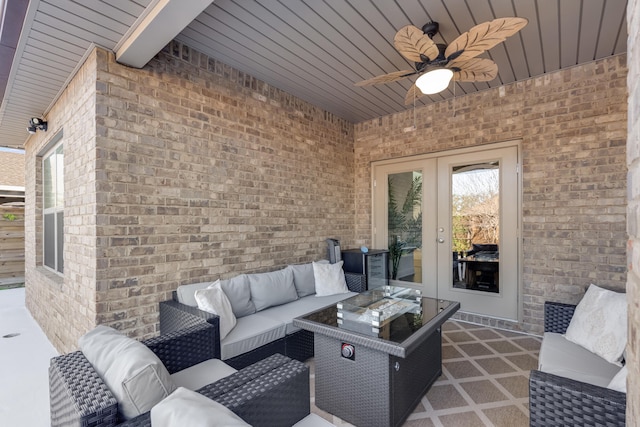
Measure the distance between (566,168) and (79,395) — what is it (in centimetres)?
462

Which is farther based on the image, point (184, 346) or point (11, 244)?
point (11, 244)

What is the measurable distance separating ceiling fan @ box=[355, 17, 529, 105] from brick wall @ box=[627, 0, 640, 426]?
1417 mm

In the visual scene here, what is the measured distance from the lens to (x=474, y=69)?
2.64 m

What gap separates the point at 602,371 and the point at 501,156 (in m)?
2.80

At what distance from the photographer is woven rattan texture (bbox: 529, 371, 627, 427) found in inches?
54.8

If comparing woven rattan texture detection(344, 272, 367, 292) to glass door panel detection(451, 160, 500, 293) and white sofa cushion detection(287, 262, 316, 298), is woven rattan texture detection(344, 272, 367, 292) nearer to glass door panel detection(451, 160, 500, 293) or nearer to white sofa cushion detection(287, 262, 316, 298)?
white sofa cushion detection(287, 262, 316, 298)

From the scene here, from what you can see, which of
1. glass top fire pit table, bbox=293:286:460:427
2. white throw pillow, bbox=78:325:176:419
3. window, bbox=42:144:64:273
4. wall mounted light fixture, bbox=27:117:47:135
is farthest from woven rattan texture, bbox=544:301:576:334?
wall mounted light fixture, bbox=27:117:47:135

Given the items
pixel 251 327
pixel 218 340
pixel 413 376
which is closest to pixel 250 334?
pixel 251 327

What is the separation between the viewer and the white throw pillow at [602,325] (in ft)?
6.97

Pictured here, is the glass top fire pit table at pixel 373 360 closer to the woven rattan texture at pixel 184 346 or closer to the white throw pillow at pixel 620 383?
the woven rattan texture at pixel 184 346

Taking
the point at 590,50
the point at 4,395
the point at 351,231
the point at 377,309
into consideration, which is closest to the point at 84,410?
the point at 377,309

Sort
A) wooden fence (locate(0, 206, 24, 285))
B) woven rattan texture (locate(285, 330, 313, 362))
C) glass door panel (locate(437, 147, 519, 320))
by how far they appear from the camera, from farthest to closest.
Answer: wooden fence (locate(0, 206, 24, 285)) < glass door panel (locate(437, 147, 519, 320)) < woven rattan texture (locate(285, 330, 313, 362))

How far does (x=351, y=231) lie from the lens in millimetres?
5391

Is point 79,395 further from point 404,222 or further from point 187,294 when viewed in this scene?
point 404,222
